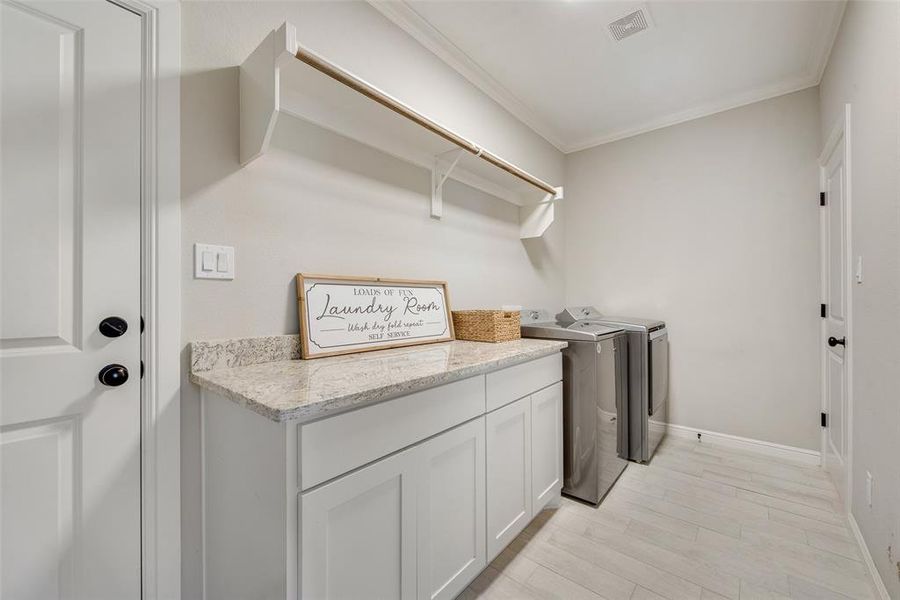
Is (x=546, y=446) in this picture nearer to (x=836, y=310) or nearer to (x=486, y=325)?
(x=486, y=325)

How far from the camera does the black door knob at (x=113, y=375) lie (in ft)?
3.25

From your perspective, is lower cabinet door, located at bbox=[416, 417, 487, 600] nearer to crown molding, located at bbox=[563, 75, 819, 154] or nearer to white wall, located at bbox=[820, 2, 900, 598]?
white wall, located at bbox=[820, 2, 900, 598]

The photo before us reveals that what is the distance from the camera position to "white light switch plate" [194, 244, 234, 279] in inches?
45.4

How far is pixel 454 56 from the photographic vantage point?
6.88ft

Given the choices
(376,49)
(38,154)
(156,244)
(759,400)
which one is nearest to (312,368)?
(156,244)

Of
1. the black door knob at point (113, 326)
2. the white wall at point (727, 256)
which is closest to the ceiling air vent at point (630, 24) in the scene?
the white wall at point (727, 256)

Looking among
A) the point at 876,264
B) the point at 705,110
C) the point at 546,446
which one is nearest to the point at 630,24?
the point at 705,110

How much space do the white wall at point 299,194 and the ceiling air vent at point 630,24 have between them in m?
0.82

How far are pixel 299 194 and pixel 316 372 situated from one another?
72 centimetres

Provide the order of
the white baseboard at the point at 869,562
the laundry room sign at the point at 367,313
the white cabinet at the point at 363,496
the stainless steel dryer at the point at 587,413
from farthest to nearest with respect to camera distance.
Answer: the stainless steel dryer at the point at 587,413
the laundry room sign at the point at 367,313
the white baseboard at the point at 869,562
the white cabinet at the point at 363,496

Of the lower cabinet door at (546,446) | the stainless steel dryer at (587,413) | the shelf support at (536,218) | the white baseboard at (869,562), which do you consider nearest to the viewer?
the white baseboard at (869,562)

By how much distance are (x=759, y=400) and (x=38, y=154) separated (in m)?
3.72

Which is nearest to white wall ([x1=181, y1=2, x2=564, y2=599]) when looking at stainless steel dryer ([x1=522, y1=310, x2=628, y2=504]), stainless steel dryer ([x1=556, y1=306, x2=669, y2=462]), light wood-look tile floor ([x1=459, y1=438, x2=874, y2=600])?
stainless steel dryer ([x1=522, y1=310, x2=628, y2=504])

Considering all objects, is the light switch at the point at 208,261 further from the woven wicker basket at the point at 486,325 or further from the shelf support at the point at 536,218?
the shelf support at the point at 536,218
